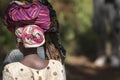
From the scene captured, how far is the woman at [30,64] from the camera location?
3.05 meters

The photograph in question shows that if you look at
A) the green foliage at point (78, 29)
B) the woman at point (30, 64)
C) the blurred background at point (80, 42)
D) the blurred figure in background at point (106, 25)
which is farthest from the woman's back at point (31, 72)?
the green foliage at point (78, 29)

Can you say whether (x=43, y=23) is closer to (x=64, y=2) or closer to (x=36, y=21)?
(x=36, y=21)

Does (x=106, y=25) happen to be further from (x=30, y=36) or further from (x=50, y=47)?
(x=30, y=36)

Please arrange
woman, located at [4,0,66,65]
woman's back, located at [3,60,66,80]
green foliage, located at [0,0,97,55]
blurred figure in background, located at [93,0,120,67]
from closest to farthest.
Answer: woman's back, located at [3,60,66,80] → woman, located at [4,0,66,65] → blurred figure in background, located at [93,0,120,67] → green foliage, located at [0,0,97,55]

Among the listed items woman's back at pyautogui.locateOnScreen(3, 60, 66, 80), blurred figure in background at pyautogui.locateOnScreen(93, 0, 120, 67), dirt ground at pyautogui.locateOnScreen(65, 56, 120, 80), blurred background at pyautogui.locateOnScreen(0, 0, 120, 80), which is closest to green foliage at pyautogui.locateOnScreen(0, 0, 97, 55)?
blurred background at pyautogui.locateOnScreen(0, 0, 120, 80)

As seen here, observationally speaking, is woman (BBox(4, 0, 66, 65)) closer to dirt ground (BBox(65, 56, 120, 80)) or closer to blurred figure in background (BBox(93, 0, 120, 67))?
dirt ground (BBox(65, 56, 120, 80))

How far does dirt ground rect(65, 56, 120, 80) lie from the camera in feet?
34.5

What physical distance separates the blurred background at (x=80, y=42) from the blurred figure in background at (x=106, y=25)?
23 cm

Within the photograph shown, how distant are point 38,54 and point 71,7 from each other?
27.2ft

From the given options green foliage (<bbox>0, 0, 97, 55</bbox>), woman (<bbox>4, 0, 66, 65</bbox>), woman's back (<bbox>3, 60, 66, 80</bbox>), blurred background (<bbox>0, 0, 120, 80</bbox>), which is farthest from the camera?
green foliage (<bbox>0, 0, 97, 55</bbox>)

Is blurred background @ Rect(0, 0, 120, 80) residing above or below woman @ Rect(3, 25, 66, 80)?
below

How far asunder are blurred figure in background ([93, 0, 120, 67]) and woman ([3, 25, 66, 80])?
7.48m

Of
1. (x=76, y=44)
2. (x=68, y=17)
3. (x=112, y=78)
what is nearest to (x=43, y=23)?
(x=112, y=78)

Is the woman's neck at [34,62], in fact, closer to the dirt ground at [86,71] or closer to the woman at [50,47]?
the woman at [50,47]
